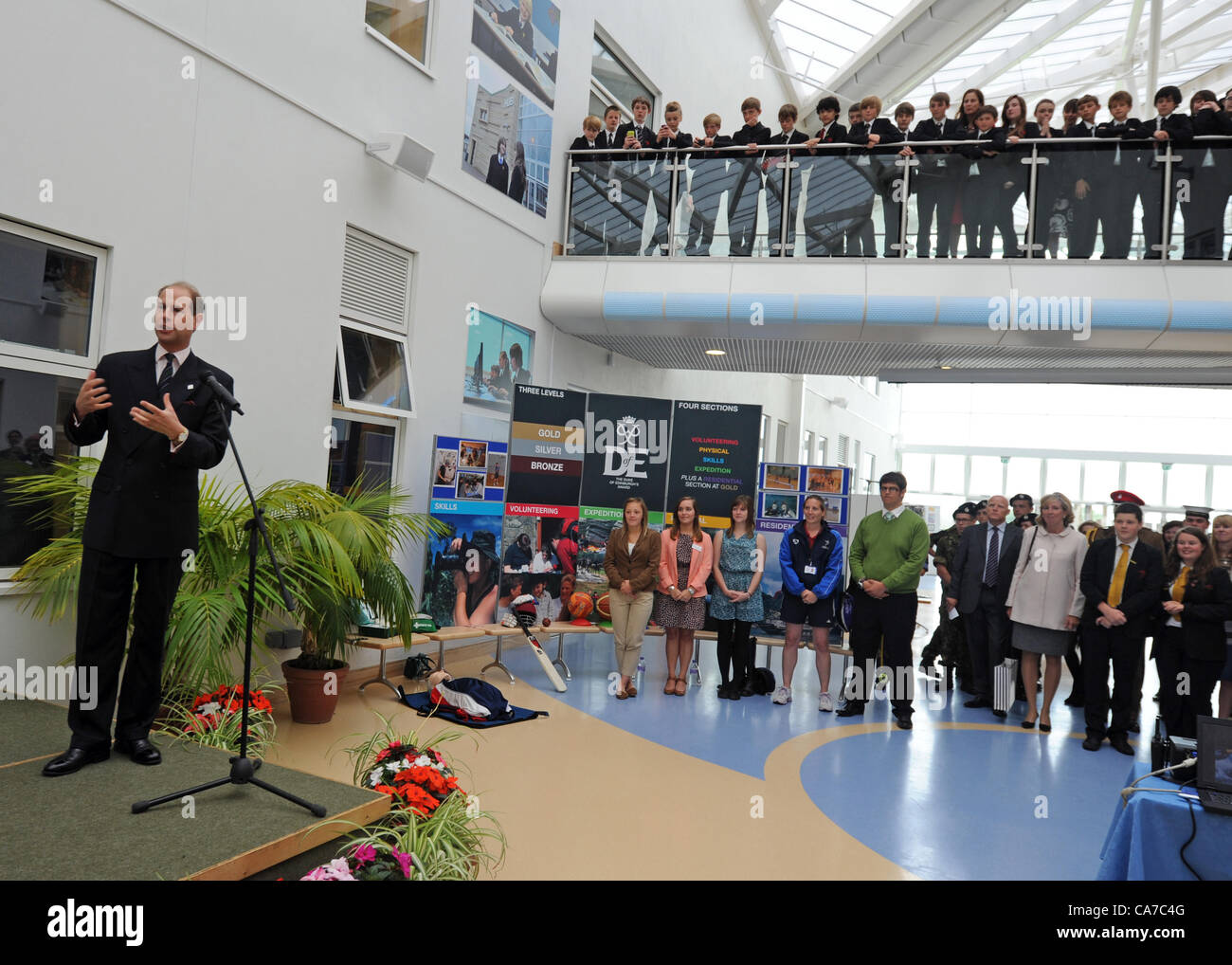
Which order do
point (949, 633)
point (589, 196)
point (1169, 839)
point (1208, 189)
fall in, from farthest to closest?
1. point (589, 196)
2. point (1208, 189)
3. point (949, 633)
4. point (1169, 839)

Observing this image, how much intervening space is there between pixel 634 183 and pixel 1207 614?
672cm

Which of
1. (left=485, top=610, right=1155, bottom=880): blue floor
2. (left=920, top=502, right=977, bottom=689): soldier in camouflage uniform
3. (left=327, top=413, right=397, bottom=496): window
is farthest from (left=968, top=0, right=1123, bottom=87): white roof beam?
(left=327, top=413, right=397, bottom=496): window

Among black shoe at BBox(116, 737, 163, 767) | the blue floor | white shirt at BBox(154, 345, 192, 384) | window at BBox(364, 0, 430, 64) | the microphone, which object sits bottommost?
the blue floor

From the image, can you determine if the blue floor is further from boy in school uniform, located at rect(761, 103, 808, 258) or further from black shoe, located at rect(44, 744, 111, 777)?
boy in school uniform, located at rect(761, 103, 808, 258)

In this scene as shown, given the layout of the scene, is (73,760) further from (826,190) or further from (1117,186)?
(1117,186)

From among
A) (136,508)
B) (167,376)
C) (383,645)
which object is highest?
(167,376)

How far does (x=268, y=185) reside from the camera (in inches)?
232

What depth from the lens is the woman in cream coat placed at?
607 centimetres

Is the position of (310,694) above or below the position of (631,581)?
below

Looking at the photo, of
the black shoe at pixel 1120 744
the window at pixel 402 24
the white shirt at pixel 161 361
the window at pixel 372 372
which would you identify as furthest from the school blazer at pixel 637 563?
the window at pixel 402 24

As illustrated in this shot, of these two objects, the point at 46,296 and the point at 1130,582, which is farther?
the point at 1130,582

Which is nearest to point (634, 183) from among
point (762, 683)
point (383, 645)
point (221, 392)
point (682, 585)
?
point (682, 585)

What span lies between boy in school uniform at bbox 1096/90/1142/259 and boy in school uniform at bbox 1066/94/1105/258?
42 millimetres
